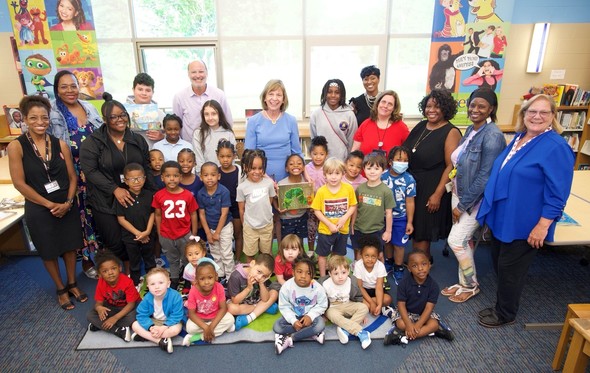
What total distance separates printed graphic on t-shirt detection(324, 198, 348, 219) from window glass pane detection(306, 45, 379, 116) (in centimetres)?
341

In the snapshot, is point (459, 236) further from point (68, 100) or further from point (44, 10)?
point (44, 10)

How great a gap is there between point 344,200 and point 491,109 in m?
1.29

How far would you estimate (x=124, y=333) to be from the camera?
2588mm

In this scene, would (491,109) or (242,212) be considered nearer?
(491,109)

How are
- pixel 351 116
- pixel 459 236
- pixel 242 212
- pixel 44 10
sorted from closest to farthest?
pixel 459 236, pixel 242 212, pixel 351 116, pixel 44 10

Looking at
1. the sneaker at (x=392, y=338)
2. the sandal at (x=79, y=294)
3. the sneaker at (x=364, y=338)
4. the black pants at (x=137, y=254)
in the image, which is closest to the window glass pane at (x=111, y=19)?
the black pants at (x=137, y=254)

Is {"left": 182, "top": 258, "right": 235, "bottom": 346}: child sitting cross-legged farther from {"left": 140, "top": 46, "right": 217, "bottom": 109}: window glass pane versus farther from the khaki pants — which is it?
{"left": 140, "top": 46, "right": 217, "bottom": 109}: window glass pane

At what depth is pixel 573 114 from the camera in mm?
5668

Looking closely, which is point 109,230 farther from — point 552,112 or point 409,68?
point 409,68

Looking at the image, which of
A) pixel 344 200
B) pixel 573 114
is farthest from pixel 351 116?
pixel 573 114

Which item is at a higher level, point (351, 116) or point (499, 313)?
point (351, 116)

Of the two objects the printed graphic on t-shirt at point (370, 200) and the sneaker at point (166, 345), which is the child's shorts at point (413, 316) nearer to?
the printed graphic on t-shirt at point (370, 200)

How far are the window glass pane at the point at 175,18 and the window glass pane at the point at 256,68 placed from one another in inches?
18.1

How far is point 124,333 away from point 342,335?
5.17 feet
